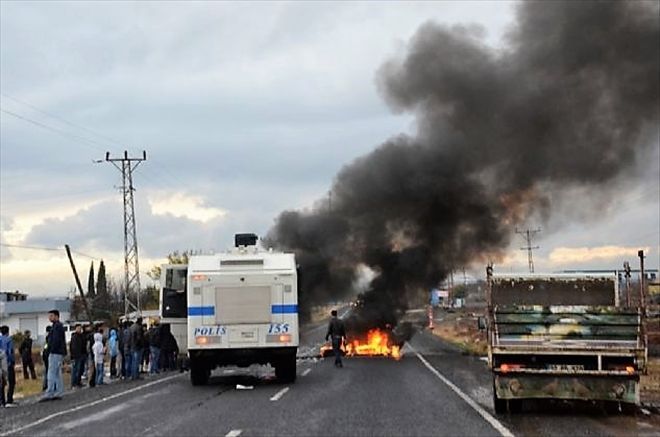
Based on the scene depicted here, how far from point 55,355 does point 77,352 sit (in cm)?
259

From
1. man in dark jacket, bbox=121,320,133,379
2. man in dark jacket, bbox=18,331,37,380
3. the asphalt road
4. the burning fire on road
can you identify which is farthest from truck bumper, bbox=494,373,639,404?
the burning fire on road

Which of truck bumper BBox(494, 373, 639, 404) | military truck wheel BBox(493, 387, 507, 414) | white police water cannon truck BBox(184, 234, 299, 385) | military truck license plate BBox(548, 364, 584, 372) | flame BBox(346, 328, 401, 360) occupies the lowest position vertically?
flame BBox(346, 328, 401, 360)

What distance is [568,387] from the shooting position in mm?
12141

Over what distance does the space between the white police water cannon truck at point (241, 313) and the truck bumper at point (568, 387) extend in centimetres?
668

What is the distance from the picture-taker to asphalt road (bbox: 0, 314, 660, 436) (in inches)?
426

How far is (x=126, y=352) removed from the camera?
73.4ft

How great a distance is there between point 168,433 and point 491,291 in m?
6.69

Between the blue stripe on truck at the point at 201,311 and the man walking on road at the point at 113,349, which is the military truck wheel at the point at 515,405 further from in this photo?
the man walking on road at the point at 113,349

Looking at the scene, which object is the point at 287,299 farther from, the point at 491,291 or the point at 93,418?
the point at 93,418

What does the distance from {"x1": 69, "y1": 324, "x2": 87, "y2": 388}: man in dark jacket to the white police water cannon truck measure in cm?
318

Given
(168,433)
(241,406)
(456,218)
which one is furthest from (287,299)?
(456,218)

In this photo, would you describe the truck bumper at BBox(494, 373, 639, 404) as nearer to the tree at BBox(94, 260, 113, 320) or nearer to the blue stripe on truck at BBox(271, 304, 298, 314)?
the blue stripe on truck at BBox(271, 304, 298, 314)

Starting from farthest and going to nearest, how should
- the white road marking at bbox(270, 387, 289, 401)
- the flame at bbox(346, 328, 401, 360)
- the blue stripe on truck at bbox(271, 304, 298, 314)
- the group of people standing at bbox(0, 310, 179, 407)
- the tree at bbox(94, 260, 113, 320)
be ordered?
the tree at bbox(94, 260, 113, 320), the flame at bbox(346, 328, 401, 360), the blue stripe on truck at bbox(271, 304, 298, 314), the group of people standing at bbox(0, 310, 179, 407), the white road marking at bbox(270, 387, 289, 401)

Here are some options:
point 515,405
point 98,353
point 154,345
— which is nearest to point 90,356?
point 98,353
